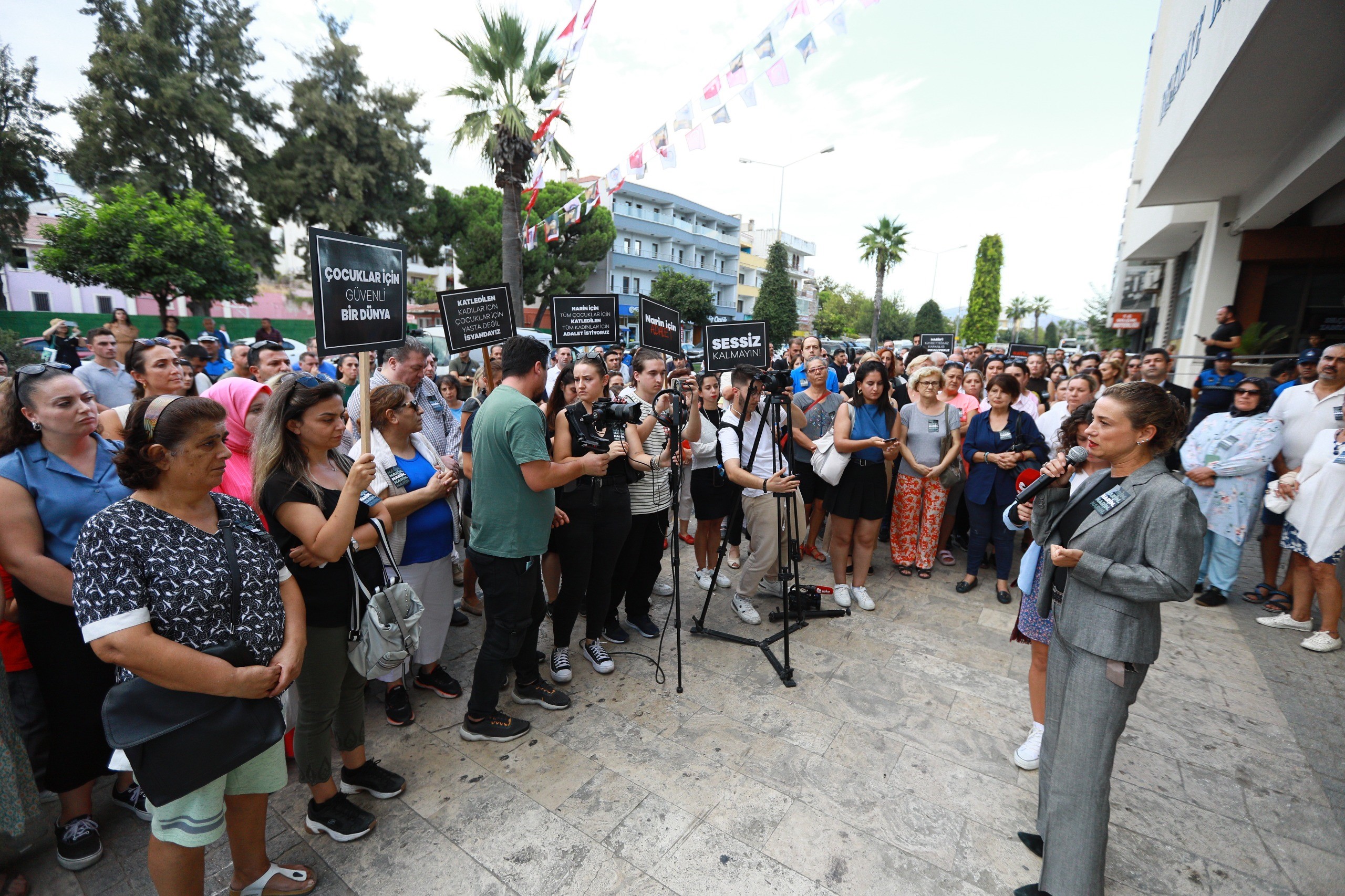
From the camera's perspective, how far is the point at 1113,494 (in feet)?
6.70

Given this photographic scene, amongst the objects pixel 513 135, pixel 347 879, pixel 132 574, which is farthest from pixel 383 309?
pixel 513 135

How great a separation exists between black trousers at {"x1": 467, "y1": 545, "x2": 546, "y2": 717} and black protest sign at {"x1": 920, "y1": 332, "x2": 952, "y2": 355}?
1031 centimetres

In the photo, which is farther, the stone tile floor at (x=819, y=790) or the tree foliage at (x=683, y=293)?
the tree foliage at (x=683, y=293)

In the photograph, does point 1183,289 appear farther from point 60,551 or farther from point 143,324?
point 143,324

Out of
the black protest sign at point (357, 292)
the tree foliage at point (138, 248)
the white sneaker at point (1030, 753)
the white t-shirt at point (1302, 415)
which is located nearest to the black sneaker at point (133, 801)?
the black protest sign at point (357, 292)

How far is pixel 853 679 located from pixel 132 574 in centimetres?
359

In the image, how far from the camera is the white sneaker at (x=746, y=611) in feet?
14.9

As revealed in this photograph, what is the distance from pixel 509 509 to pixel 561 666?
4.23 ft

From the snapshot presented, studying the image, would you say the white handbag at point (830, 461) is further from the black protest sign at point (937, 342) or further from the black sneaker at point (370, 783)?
the black protest sign at point (937, 342)

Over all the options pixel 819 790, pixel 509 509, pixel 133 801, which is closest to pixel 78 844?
pixel 133 801

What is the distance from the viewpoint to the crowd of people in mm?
1868

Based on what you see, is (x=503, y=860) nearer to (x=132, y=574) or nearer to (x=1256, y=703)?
(x=132, y=574)

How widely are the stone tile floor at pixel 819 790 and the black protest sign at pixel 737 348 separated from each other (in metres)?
2.50

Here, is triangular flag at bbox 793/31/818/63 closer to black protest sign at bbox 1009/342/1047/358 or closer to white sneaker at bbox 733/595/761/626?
white sneaker at bbox 733/595/761/626
